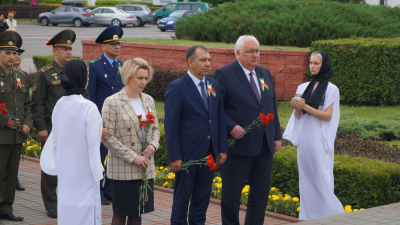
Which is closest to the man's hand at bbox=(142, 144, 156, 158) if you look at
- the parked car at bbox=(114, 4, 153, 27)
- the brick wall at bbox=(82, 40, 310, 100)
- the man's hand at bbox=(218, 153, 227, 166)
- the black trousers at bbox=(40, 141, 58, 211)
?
the man's hand at bbox=(218, 153, 227, 166)

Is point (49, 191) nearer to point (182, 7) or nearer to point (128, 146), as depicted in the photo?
point (128, 146)

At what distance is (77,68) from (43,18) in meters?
36.2

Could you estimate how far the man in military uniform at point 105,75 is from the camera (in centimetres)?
614

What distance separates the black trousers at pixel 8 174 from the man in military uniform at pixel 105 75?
3.45 ft

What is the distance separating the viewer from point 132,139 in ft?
14.5

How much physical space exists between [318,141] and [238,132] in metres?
1.24

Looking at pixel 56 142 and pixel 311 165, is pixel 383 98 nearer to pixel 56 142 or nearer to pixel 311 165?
pixel 311 165

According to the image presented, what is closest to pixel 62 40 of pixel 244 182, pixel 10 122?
pixel 10 122

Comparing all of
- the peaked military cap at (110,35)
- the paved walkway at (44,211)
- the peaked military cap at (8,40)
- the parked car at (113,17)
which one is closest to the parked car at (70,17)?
the parked car at (113,17)

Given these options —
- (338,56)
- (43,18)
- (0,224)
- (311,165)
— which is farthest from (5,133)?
(43,18)

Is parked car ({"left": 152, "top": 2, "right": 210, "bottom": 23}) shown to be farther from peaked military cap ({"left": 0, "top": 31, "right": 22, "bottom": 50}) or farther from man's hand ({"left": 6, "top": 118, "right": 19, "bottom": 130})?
man's hand ({"left": 6, "top": 118, "right": 19, "bottom": 130})

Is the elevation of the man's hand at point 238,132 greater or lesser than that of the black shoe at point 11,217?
greater

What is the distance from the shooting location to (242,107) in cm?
488

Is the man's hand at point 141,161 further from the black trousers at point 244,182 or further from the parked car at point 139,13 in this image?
the parked car at point 139,13
